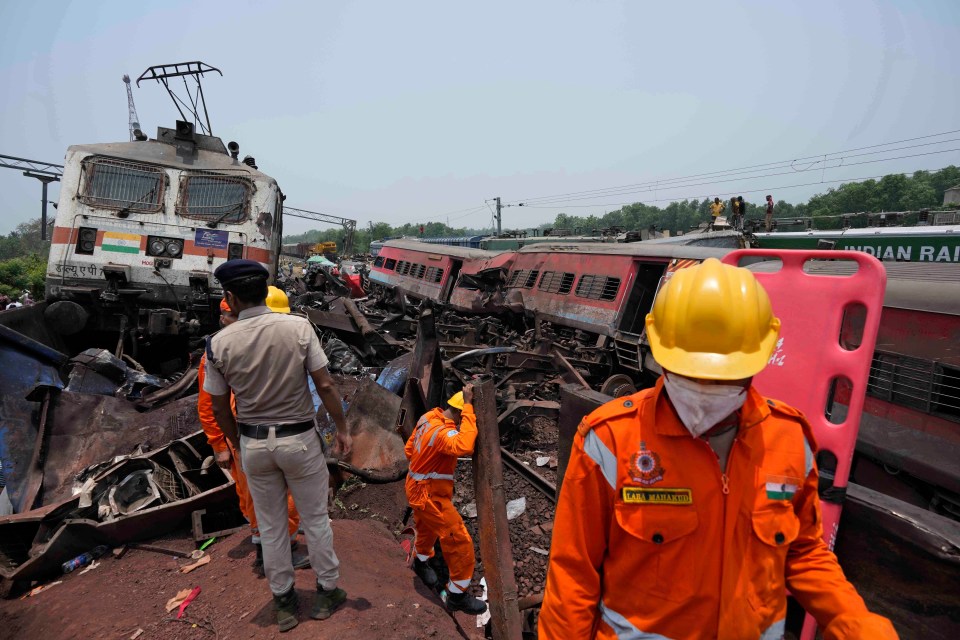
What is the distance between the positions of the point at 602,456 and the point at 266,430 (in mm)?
1930

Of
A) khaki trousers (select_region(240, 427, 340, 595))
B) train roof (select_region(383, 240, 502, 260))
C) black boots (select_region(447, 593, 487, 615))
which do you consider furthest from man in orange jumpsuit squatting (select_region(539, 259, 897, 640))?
train roof (select_region(383, 240, 502, 260))

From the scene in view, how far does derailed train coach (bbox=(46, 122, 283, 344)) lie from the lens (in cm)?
661

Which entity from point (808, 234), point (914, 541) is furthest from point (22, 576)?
point (808, 234)

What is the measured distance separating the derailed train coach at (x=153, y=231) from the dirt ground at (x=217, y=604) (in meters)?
3.92

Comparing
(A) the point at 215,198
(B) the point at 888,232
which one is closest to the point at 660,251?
(A) the point at 215,198

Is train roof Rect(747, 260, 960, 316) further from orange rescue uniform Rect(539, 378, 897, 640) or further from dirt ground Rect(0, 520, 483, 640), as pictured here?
dirt ground Rect(0, 520, 483, 640)

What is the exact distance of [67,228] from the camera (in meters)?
6.58

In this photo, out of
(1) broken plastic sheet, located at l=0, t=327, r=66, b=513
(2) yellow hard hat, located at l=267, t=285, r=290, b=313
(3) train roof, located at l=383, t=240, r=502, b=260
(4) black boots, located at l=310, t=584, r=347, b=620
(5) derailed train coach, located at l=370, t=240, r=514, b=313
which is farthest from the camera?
(3) train roof, located at l=383, t=240, r=502, b=260

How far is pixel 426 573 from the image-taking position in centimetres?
365

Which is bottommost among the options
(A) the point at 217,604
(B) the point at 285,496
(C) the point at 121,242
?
(A) the point at 217,604

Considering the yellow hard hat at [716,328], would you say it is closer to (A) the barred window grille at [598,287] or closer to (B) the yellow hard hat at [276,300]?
(B) the yellow hard hat at [276,300]

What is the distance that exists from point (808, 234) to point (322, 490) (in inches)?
644

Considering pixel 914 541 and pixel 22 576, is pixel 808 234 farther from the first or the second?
pixel 22 576

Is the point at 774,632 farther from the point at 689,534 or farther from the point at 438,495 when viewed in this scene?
the point at 438,495
